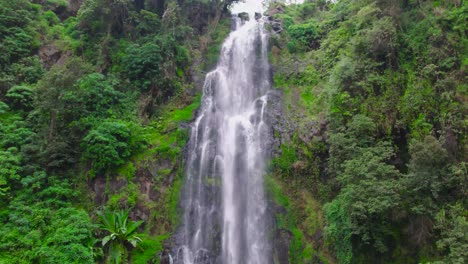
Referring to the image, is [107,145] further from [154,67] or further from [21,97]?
[154,67]

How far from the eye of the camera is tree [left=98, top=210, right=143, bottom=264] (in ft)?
44.5

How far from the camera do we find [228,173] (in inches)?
698

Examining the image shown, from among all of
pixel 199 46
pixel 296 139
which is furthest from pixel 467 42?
pixel 199 46

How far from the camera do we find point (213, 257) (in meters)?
15.0

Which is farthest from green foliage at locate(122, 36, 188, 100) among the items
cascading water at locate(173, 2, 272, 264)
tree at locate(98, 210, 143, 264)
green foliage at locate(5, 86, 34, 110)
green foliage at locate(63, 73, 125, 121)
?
tree at locate(98, 210, 143, 264)

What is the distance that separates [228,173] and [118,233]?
6461mm

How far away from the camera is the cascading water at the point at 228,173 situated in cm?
1523

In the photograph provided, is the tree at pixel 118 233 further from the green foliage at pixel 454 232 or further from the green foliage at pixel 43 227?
the green foliage at pixel 454 232

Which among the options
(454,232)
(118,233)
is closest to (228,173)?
(118,233)

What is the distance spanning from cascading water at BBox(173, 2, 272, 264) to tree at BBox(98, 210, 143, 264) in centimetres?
222

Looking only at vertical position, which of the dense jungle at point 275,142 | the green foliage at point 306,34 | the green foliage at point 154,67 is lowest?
the dense jungle at point 275,142

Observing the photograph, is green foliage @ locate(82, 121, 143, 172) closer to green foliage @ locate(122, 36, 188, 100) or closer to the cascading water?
the cascading water

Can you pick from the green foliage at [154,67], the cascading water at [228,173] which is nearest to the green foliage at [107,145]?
the cascading water at [228,173]

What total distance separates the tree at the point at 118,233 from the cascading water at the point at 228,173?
222 centimetres
